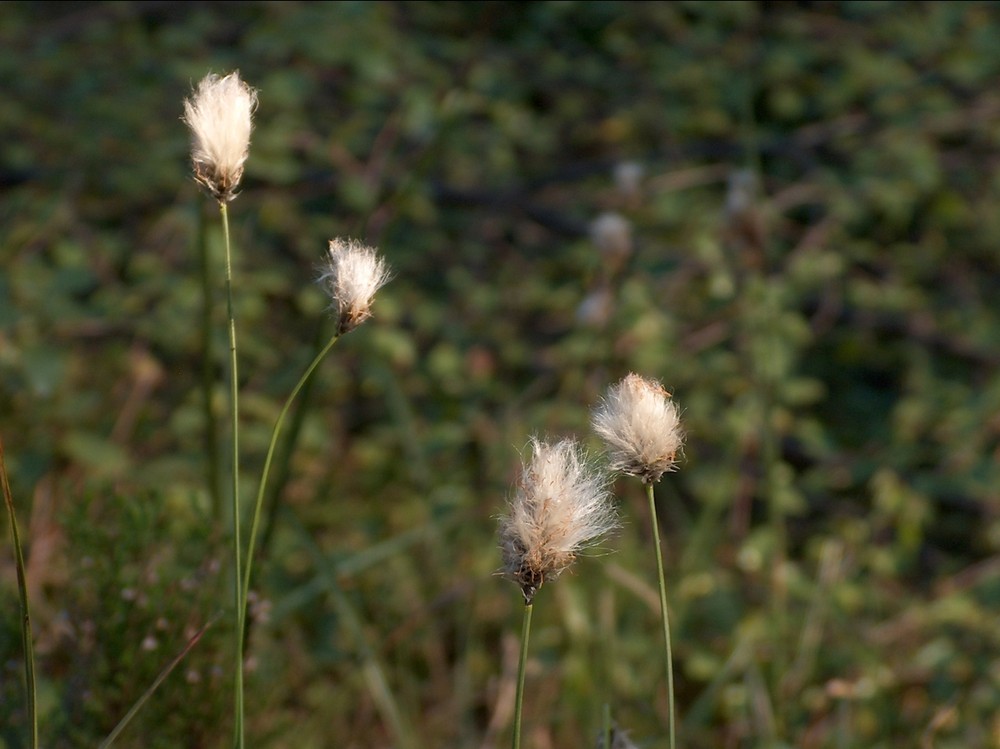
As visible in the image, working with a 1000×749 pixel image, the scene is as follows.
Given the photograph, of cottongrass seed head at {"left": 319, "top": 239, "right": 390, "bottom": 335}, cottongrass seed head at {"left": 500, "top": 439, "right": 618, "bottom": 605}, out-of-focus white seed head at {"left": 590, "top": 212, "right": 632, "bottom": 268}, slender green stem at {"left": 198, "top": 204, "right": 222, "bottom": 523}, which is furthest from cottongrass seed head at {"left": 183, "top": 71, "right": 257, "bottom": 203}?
out-of-focus white seed head at {"left": 590, "top": 212, "right": 632, "bottom": 268}

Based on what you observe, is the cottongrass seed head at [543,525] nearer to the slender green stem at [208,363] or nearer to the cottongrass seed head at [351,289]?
the cottongrass seed head at [351,289]

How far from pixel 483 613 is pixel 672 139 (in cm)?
164

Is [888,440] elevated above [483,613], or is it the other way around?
[888,440]

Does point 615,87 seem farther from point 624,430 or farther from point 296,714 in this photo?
point 624,430

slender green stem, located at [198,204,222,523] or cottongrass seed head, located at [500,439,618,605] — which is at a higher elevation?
slender green stem, located at [198,204,222,523]

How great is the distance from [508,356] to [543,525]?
6.24 ft

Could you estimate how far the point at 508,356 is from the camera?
2650 mm

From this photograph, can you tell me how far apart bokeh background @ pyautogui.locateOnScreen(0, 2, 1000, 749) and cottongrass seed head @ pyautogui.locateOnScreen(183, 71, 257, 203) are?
559 millimetres

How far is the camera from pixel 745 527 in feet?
7.89

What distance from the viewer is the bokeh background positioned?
174 centimetres

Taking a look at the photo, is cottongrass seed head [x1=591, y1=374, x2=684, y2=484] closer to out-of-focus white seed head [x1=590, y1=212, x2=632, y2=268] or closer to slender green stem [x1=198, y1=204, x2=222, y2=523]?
slender green stem [x1=198, y1=204, x2=222, y2=523]

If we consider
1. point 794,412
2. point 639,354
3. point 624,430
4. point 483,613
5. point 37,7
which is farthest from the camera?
point 37,7

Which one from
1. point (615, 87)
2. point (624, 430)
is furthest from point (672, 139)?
point (624, 430)

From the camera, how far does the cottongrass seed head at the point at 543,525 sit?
755 mm
